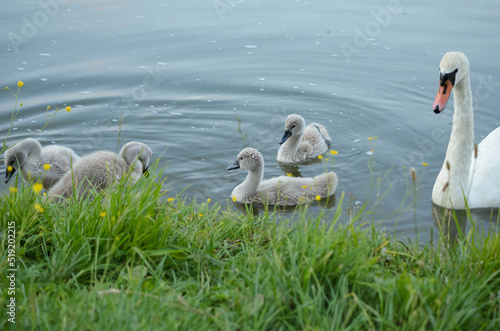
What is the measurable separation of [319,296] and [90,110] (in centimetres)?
630

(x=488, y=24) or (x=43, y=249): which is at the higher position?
(x=488, y=24)

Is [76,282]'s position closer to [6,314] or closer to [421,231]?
[6,314]

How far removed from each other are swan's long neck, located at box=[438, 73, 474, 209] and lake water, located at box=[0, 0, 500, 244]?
395 mm

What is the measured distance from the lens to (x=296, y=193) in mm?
6332

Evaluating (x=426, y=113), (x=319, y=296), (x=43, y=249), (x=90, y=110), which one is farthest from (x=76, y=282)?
(x=426, y=113)

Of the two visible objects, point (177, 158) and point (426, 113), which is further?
point (426, 113)

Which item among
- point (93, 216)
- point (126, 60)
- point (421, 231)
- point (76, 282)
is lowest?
point (421, 231)
